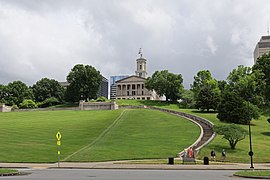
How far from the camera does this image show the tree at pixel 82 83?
13071cm

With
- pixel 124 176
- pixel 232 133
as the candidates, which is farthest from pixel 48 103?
pixel 124 176

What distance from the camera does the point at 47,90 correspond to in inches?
5773

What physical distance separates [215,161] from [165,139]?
11815 mm

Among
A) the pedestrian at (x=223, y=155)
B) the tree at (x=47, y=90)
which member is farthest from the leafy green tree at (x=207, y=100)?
the tree at (x=47, y=90)

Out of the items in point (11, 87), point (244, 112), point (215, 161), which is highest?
point (11, 87)

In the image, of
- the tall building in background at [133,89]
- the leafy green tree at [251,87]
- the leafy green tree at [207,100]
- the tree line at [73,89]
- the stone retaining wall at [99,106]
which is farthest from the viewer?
the tall building in background at [133,89]

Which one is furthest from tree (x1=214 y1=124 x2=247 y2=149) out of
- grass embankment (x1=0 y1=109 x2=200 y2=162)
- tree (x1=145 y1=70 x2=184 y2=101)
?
tree (x1=145 y1=70 x2=184 y2=101)

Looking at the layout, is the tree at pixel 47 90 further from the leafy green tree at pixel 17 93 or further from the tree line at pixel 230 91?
the tree line at pixel 230 91

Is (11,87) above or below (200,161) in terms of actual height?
above

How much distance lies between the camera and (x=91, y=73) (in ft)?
436

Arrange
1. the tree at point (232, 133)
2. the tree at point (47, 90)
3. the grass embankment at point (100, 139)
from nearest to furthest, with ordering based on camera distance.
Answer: the grass embankment at point (100, 139), the tree at point (232, 133), the tree at point (47, 90)

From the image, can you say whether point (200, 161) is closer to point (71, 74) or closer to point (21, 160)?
point (21, 160)

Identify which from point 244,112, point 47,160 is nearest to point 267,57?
point 244,112

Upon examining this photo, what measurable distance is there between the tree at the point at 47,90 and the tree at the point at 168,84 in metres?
43.8
